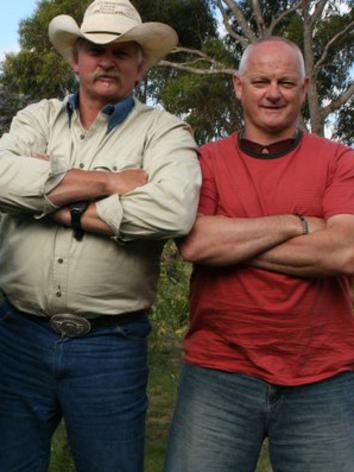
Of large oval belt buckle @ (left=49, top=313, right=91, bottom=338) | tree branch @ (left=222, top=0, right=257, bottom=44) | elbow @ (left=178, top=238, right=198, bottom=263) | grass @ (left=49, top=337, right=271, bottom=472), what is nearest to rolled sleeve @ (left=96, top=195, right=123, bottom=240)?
elbow @ (left=178, top=238, right=198, bottom=263)

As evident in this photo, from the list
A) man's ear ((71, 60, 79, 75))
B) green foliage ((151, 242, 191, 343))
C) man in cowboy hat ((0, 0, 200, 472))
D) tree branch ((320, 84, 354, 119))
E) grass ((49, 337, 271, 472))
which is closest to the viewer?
man in cowboy hat ((0, 0, 200, 472))

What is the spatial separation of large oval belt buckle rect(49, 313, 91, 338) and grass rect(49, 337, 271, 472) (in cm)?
222

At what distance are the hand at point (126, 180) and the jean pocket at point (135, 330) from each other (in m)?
0.52

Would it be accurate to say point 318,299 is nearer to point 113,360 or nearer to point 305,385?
point 305,385

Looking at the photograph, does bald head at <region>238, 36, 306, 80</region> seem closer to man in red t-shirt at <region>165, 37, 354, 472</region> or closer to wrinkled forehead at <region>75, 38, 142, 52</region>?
man in red t-shirt at <region>165, 37, 354, 472</region>

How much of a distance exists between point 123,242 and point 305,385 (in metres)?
0.85

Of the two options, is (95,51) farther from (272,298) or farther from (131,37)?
(272,298)

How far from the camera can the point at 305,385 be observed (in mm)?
2891

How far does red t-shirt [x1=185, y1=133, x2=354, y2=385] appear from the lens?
2887mm

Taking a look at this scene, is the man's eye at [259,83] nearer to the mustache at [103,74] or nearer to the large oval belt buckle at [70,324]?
the mustache at [103,74]

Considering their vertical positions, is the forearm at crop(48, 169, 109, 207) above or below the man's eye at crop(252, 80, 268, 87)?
below

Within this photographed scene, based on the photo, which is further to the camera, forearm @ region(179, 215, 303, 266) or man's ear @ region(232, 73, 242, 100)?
man's ear @ region(232, 73, 242, 100)

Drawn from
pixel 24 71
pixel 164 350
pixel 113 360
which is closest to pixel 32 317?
pixel 113 360

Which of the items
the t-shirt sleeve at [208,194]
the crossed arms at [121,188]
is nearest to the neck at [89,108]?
the crossed arms at [121,188]
